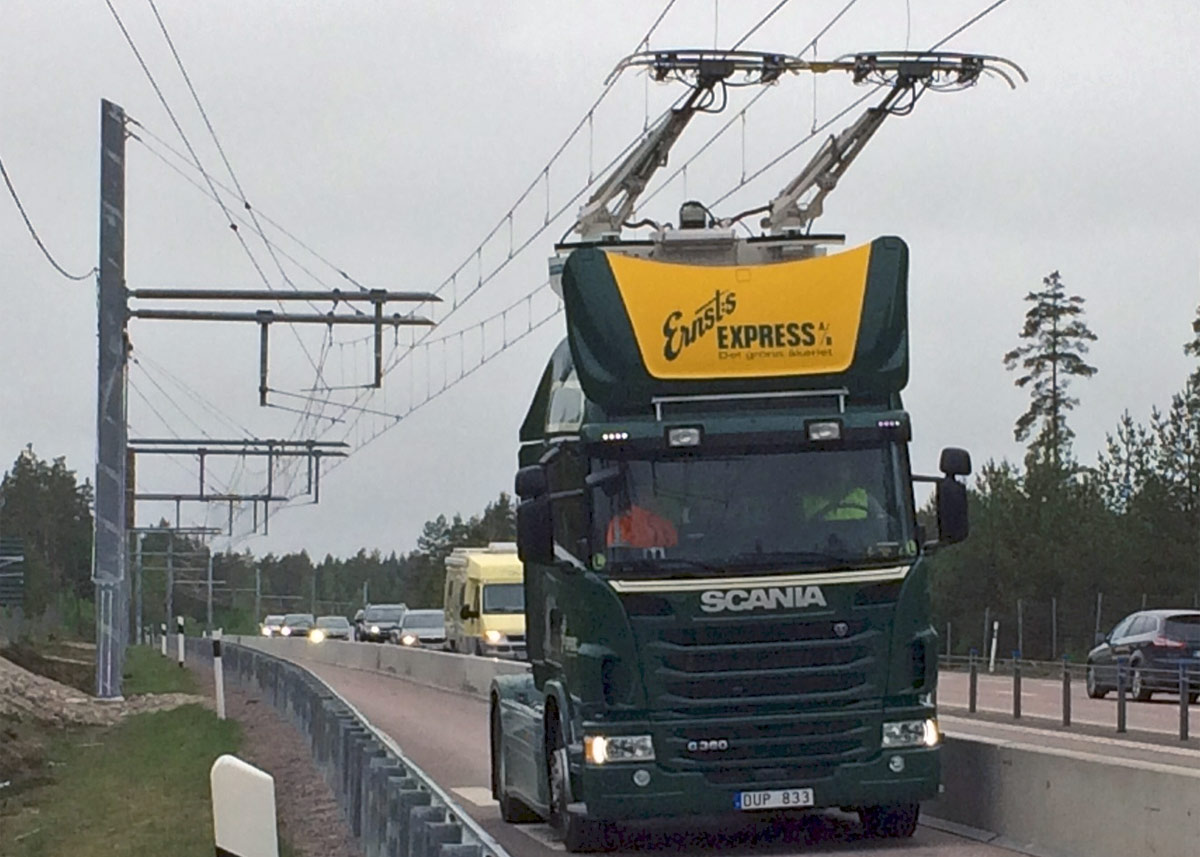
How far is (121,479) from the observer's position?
37.6 m

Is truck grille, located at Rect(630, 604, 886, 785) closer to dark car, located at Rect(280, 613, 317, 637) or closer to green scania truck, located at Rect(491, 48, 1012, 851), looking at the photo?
green scania truck, located at Rect(491, 48, 1012, 851)

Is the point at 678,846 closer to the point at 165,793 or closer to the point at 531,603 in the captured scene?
the point at 531,603

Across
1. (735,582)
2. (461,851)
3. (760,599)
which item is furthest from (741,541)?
(461,851)

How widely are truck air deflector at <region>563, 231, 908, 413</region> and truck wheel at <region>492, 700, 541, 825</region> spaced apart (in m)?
4.25

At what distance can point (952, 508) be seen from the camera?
50.9ft

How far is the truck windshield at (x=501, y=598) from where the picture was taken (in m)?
52.3

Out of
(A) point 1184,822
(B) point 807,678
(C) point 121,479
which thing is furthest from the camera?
(C) point 121,479

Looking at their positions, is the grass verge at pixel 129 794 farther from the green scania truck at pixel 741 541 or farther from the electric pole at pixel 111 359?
the green scania truck at pixel 741 541

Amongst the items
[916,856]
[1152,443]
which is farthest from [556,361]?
[1152,443]

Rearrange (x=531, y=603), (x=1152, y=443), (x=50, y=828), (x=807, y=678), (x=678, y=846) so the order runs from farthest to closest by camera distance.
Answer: (x=1152, y=443) → (x=50, y=828) → (x=531, y=603) → (x=678, y=846) → (x=807, y=678)

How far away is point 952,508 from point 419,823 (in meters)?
5.61

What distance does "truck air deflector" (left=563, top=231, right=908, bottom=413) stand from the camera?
51.0ft

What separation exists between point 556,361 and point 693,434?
6.87ft

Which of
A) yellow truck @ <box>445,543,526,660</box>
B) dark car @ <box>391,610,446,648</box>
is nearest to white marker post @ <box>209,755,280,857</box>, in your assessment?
yellow truck @ <box>445,543,526,660</box>
